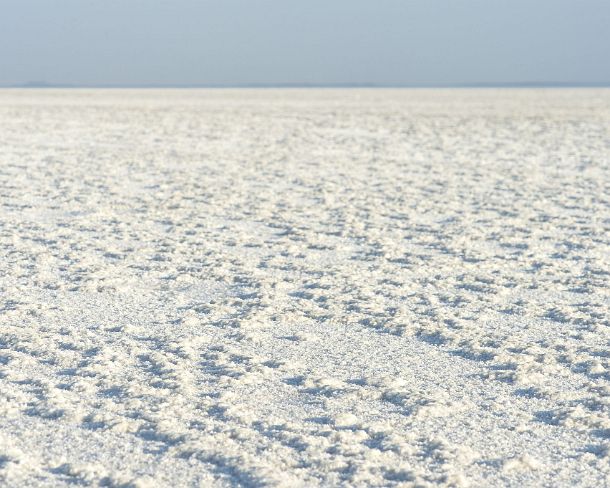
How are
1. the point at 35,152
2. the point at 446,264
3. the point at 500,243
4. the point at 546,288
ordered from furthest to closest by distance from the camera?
the point at 35,152
the point at 500,243
the point at 446,264
the point at 546,288

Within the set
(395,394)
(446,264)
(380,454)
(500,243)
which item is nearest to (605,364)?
(395,394)

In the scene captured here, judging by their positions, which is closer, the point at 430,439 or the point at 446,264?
the point at 430,439

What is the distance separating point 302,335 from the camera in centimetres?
371

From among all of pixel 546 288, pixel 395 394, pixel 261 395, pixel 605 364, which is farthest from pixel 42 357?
pixel 546 288

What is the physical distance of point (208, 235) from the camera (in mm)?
6043

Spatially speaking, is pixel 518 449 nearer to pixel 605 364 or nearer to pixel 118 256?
pixel 605 364

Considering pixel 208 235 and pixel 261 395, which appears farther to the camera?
pixel 208 235

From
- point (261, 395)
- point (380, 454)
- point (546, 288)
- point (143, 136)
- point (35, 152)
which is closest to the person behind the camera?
point (380, 454)

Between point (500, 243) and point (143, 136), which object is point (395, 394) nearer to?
point (500, 243)

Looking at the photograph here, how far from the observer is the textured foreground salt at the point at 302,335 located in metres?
2.53

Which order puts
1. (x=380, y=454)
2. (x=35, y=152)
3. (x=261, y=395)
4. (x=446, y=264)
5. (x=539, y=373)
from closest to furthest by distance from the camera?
1. (x=380, y=454)
2. (x=261, y=395)
3. (x=539, y=373)
4. (x=446, y=264)
5. (x=35, y=152)

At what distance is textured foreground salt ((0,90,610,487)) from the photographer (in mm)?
2525

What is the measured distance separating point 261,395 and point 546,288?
2.08 metres

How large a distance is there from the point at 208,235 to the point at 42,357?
2.74 metres
